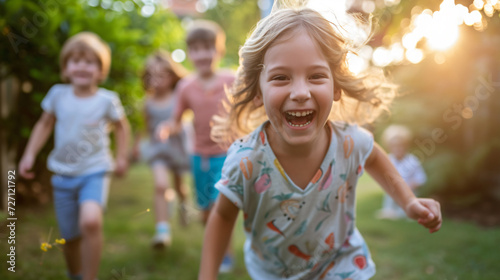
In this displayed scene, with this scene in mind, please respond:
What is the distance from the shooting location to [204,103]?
4066 millimetres

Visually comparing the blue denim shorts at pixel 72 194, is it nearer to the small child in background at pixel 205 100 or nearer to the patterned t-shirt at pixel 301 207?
the small child in background at pixel 205 100

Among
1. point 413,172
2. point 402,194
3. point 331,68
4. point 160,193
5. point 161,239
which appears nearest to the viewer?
point 331,68

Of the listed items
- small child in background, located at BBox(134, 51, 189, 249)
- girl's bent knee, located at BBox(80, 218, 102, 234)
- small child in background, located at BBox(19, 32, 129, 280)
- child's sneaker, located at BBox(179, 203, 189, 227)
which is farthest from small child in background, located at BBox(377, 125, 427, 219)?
girl's bent knee, located at BBox(80, 218, 102, 234)

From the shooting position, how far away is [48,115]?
10.9ft

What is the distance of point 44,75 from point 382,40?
3337 mm

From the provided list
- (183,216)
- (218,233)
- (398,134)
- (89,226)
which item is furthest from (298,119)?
(398,134)

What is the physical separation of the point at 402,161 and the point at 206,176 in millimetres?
3012

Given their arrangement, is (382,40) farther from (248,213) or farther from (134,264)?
(134,264)

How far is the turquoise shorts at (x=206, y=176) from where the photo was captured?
13.3 feet

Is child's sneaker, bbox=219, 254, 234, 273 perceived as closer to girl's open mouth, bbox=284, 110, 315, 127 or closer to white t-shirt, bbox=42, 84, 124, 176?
white t-shirt, bbox=42, 84, 124, 176

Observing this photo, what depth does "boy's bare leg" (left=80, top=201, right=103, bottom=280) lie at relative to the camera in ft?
9.56

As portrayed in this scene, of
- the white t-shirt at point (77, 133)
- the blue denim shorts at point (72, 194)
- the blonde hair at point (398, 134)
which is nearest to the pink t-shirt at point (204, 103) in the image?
the white t-shirt at point (77, 133)

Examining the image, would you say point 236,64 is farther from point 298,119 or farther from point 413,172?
point 298,119

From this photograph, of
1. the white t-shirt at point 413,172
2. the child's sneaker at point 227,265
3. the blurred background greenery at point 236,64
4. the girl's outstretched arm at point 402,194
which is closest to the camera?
the girl's outstretched arm at point 402,194
